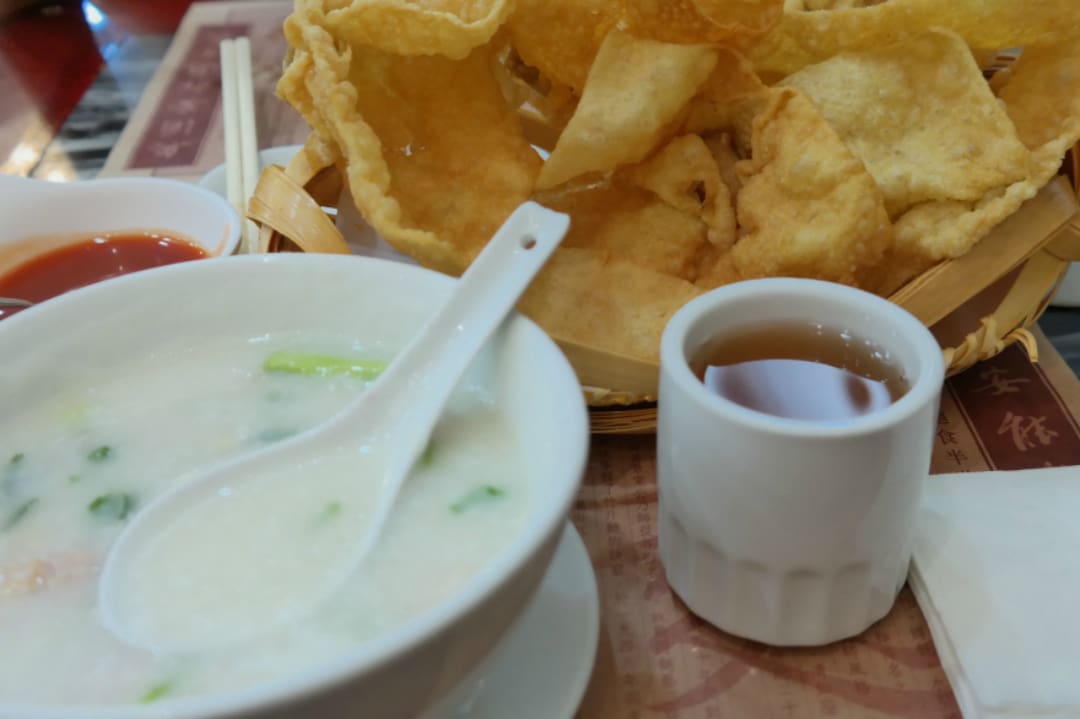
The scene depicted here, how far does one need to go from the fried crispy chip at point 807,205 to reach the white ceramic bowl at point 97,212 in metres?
0.81

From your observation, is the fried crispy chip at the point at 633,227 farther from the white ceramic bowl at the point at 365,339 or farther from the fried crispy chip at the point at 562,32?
the white ceramic bowl at the point at 365,339

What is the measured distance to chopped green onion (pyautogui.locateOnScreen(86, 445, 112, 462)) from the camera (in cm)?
84

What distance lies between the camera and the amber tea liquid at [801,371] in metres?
0.88

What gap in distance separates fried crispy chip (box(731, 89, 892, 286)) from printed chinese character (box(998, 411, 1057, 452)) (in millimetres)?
288

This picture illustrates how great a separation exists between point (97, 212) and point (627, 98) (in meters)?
0.95

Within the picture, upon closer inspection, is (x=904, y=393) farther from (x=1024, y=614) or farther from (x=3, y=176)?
(x=3, y=176)

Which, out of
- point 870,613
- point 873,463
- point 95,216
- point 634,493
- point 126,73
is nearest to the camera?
point 873,463

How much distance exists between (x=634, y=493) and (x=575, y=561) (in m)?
0.22

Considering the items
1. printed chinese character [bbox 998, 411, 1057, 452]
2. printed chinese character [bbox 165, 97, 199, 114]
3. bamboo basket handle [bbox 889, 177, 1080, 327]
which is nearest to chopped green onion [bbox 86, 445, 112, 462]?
bamboo basket handle [bbox 889, 177, 1080, 327]

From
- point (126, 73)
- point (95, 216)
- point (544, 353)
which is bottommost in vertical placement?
point (126, 73)

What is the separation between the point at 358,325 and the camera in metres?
0.98

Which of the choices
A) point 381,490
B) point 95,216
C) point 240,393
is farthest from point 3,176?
point 381,490

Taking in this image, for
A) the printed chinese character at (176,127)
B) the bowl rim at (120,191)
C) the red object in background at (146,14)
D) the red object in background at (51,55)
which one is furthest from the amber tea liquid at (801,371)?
the red object in background at (146,14)

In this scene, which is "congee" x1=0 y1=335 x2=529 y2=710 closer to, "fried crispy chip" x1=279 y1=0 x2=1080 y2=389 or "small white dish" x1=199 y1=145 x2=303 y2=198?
"fried crispy chip" x1=279 y1=0 x2=1080 y2=389
